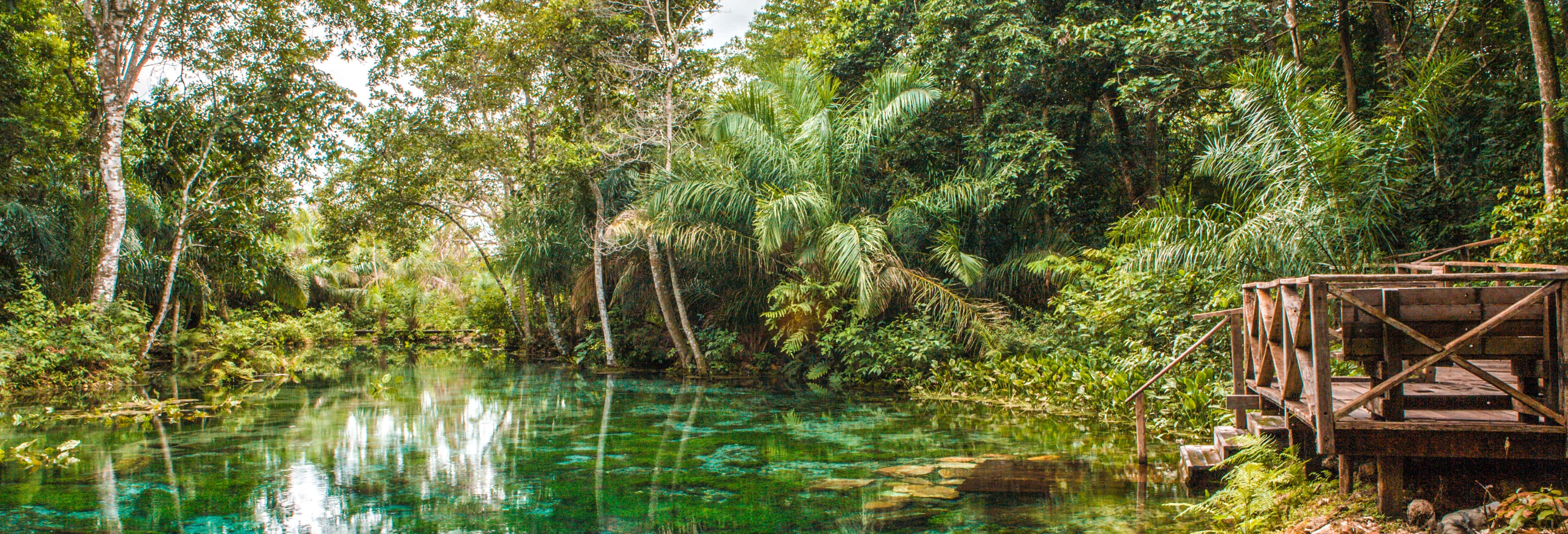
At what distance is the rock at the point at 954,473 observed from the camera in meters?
6.68

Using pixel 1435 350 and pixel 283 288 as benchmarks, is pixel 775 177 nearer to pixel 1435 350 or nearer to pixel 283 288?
pixel 1435 350

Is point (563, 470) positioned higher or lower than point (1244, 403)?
lower

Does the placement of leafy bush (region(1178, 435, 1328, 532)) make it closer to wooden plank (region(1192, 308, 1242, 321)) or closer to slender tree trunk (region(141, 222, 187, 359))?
wooden plank (region(1192, 308, 1242, 321))

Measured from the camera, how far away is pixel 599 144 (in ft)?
53.8

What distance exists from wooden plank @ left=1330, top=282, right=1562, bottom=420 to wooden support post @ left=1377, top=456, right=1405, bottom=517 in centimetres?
47

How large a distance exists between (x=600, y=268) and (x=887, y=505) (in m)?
12.5

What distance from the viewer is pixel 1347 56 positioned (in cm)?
1126

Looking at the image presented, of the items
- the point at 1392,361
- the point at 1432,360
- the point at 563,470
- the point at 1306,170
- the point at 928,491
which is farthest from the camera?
the point at 1306,170

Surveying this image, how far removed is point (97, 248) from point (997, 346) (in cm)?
1442

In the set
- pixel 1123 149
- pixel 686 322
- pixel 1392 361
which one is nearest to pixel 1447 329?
pixel 1392 361

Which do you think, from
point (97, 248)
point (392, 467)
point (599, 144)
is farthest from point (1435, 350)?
point (97, 248)

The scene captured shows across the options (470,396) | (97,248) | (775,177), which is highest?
(775,177)

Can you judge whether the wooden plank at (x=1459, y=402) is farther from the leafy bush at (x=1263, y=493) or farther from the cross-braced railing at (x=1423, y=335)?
the leafy bush at (x=1263, y=493)

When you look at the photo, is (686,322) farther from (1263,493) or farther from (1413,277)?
(1413,277)
